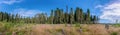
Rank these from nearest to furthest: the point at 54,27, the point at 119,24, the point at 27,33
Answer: the point at 27,33
the point at 54,27
the point at 119,24

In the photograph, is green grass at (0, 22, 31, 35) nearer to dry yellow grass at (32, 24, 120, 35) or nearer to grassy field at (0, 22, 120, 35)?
grassy field at (0, 22, 120, 35)

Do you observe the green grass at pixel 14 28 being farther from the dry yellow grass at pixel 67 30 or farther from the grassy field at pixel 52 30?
the dry yellow grass at pixel 67 30

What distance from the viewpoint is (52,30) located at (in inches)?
424

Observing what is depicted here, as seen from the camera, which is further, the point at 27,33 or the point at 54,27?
the point at 54,27

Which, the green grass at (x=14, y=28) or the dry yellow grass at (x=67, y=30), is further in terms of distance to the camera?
the dry yellow grass at (x=67, y=30)

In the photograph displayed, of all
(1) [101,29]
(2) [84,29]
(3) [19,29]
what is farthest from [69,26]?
(3) [19,29]

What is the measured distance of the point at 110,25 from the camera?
12.9 metres

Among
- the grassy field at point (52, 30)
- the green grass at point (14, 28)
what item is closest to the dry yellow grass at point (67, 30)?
the grassy field at point (52, 30)

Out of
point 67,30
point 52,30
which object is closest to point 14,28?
point 52,30

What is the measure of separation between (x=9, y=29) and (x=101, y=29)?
385cm

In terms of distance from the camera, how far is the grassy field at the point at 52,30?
10266 millimetres

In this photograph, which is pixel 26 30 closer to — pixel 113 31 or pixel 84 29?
pixel 84 29

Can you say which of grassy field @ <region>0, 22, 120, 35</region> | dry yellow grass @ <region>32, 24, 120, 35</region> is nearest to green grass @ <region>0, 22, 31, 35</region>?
grassy field @ <region>0, 22, 120, 35</region>

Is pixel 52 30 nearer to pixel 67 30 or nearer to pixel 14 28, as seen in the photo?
pixel 67 30
